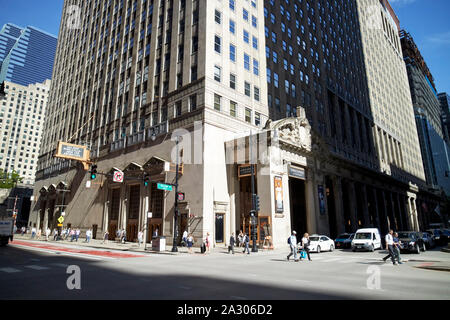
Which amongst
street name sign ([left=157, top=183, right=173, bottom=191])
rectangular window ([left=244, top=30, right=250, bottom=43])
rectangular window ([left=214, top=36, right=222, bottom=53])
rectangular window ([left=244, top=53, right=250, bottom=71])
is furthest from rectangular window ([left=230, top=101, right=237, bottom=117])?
street name sign ([left=157, top=183, right=173, bottom=191])

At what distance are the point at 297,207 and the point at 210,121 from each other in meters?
18.8

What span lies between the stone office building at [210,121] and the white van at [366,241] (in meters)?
7.09

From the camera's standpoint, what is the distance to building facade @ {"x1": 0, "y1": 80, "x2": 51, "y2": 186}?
139500 millimetres

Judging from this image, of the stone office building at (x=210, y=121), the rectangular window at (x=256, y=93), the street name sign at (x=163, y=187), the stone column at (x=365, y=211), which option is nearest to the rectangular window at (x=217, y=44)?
the stone office building at (x=210, y=121)

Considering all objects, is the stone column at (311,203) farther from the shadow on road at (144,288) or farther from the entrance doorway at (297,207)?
the shadow on road at (144,288)

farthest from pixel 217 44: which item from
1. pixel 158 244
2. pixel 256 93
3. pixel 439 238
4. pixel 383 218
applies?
pixel 383 218

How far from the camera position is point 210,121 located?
3108 cm

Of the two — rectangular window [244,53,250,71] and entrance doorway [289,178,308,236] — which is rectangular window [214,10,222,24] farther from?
entrance doorway [289,178,308,236]

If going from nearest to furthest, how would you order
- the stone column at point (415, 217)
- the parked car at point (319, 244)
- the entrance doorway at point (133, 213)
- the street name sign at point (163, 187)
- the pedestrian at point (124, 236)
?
the parked car at point (319, 244) → the street name sign at point (163, 187) → the pedestrian at point (124, 236) → the entrance doorway at point (133, 213) → the stone column at point (415, 217)

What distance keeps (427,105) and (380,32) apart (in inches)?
2763

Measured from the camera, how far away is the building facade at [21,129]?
139500 mm

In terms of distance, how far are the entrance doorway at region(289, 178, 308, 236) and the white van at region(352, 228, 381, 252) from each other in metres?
12.4

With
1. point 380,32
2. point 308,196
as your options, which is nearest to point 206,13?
point 308,196
